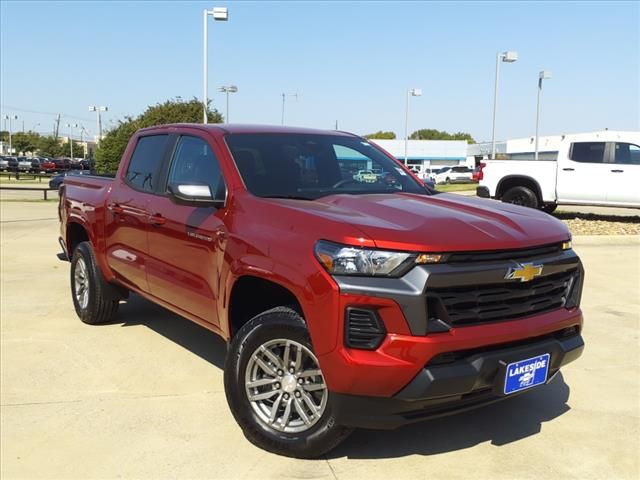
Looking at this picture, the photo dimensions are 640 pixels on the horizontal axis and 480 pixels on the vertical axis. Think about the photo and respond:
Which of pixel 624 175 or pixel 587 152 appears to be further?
pixel 587 152

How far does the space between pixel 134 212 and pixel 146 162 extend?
1.57 ft

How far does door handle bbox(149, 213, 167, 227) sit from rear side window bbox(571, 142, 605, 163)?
1148cm

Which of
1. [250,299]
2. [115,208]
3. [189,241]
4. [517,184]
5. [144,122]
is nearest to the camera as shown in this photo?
[250,299]

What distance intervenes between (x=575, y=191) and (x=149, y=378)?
11494mm

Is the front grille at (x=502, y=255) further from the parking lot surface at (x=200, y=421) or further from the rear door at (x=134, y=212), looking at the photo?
the rear door at (x=134, y=212)

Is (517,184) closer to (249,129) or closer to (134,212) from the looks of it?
(249,129)

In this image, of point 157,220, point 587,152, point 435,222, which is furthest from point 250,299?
point 587,152

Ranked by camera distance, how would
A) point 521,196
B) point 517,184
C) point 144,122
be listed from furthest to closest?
1. point 144,122
2. point 517,184
3. point 521,196

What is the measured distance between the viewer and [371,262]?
2902 mm

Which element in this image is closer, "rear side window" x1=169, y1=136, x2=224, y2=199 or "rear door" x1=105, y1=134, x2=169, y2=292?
"rear side window" x1=169, y1=136, x2=224, y2=199

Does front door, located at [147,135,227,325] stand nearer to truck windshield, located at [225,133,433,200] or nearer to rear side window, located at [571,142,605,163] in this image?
truck windshield, located at [225,133,433,200]

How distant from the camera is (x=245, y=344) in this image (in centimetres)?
343

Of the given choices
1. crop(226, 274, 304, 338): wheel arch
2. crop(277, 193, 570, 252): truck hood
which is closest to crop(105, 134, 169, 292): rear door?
crop(226, 274, 304, 338): wheel arch

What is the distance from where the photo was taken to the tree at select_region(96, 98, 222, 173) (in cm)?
2866
